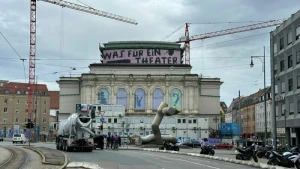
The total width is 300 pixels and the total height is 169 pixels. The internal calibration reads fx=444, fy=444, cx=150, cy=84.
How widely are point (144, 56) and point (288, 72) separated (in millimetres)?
89242

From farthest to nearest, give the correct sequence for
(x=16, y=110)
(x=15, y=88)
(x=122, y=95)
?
1. (x=15, y=88)
2. (x=16, y=110)
3. (x=122, y=95)

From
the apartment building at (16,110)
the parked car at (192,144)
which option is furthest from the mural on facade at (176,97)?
the parked car at (192,144)

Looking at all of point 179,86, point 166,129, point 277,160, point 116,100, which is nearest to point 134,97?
point 116,100

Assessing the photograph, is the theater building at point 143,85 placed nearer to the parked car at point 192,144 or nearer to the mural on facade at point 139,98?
the mural on facade at point 139,98

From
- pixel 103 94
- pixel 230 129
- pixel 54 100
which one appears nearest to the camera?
pixel 230 129

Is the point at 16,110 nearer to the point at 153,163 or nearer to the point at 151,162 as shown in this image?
the point at 151,162

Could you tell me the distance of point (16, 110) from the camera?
136 metres

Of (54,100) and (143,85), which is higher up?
(143,85)

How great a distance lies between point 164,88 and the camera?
130875mm

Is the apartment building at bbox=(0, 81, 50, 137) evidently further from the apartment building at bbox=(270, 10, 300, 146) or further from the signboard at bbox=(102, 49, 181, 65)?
the apartment building at bbox=(270, 10, 300, 146)

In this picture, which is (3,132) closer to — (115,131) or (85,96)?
(85,96)

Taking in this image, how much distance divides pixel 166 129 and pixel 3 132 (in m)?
54.6

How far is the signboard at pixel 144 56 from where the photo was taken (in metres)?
138

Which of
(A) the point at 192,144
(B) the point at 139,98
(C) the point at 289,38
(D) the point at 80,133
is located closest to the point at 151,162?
(D) the point at 80,133
